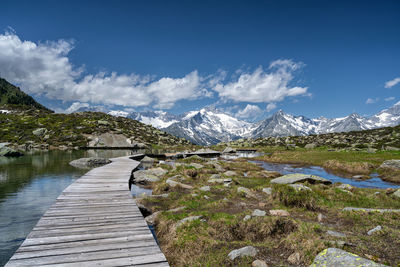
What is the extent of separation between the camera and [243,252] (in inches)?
321

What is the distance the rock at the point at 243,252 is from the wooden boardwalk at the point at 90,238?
2.77 m

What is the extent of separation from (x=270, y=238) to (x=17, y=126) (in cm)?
12580

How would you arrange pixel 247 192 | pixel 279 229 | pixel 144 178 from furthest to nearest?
pixel 144 178 < pixel 247 192 < pixel 279 229

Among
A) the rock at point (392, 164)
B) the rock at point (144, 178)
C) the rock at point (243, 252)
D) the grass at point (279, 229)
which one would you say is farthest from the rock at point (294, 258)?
the rock at point (392, 164)

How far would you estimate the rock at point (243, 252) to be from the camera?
8.06 m

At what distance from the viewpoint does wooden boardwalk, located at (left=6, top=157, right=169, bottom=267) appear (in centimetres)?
659

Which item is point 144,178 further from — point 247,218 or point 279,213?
point 279,213

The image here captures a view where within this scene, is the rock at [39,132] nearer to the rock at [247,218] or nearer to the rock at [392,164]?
the rock at [247,218]

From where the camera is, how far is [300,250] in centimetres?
790

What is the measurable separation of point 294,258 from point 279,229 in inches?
95.2

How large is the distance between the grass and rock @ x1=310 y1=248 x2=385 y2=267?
679 millimetres

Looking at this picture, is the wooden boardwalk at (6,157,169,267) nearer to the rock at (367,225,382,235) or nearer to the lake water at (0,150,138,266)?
the lake water at (0,150,138,266)

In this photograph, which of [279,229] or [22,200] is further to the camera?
[22,200]

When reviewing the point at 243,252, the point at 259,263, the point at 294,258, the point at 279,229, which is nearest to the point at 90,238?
the point at 243,252
